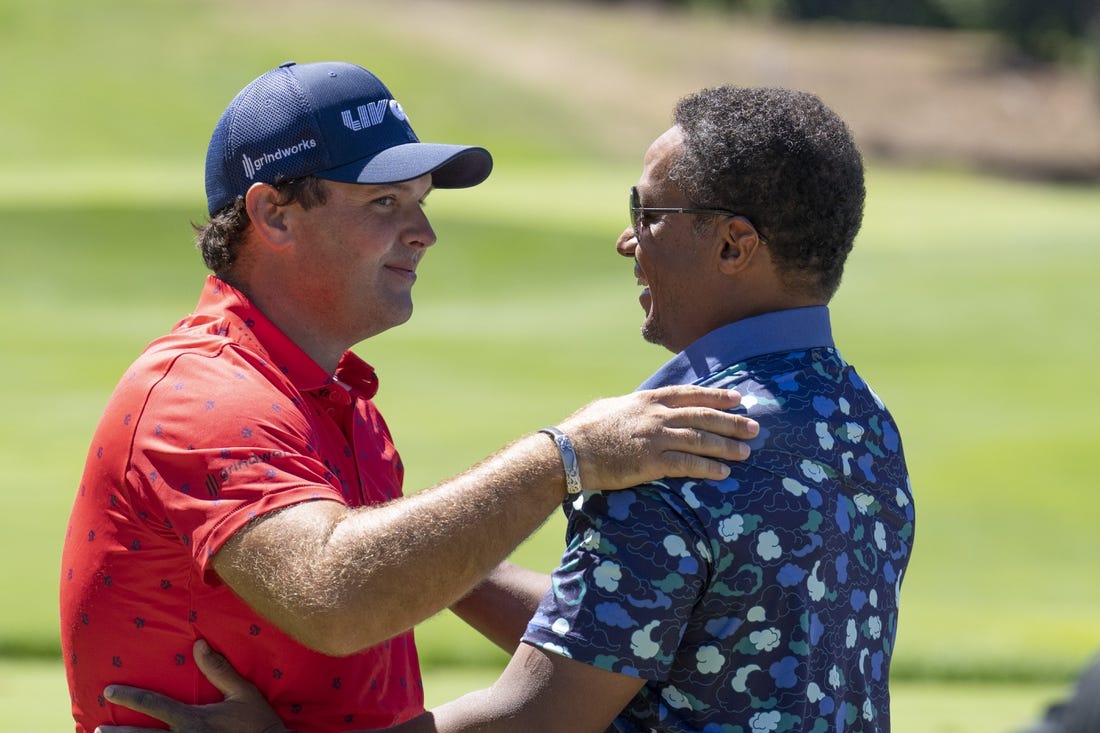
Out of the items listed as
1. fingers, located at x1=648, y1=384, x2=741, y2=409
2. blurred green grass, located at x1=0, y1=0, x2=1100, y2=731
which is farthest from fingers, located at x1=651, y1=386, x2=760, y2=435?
blurred green grass, located at x1=0, y1=0, x2=1100, y2=731

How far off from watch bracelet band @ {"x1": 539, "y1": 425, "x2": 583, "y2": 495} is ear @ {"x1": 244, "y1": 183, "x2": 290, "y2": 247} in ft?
2.57

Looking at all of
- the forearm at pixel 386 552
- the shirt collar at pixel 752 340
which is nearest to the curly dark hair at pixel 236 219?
the forearm at pixel 386 552

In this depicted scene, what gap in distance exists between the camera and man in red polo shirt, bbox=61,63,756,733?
7.99 feet

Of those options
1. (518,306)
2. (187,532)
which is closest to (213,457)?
(187,532)

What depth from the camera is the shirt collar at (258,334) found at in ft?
9.39

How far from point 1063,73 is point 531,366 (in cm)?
Result: 3145

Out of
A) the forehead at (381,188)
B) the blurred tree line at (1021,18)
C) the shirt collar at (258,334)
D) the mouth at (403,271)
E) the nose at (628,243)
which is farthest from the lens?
the blurred tree line at (1021,18)

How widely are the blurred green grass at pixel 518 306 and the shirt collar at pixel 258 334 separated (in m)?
2.87

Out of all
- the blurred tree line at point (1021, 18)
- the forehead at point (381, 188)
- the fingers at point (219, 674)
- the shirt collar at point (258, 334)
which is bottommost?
the fingers at point (219, 674)

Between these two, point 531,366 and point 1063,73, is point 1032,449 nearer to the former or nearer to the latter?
point 531,366

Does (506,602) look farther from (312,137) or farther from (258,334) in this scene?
(312,137)

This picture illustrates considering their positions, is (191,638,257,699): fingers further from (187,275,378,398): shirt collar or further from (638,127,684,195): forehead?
(638,127,684,195): forehead

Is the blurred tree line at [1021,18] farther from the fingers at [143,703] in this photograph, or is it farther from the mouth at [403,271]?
the fingers at [143,703]

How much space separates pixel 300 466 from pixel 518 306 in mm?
14800
